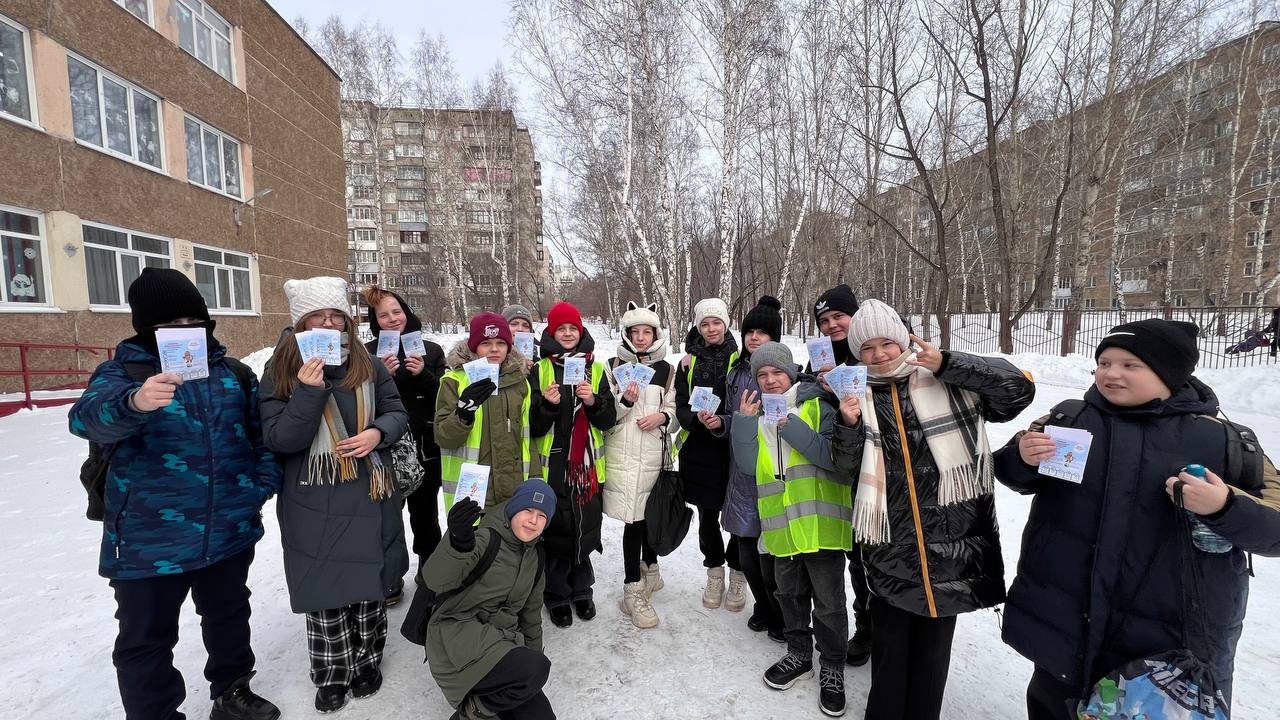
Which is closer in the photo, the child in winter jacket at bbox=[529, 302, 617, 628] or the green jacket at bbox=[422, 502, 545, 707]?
the green jacket at bbox=[422, 502, 545, 707]

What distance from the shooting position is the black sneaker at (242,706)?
2.40 m

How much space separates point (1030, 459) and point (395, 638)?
357 centimetres

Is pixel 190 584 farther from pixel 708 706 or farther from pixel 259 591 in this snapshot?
pixel 708 706

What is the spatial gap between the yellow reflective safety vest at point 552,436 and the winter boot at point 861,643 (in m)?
1.76

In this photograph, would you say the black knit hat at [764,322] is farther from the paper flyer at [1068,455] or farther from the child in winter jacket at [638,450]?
the paper flyer at [1068,455]

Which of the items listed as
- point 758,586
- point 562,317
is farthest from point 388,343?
point 758,586

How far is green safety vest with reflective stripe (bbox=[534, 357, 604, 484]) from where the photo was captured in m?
3.09

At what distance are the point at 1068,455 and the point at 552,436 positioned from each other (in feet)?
8.09

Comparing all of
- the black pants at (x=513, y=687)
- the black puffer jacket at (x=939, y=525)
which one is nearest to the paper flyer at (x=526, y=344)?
the black pants at (x=513, y=687)

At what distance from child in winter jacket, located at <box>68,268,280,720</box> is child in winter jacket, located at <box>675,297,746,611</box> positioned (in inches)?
94.7

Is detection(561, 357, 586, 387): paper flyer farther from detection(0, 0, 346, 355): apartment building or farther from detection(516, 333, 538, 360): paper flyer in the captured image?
detection(0, 0, 346, 355): apartment building

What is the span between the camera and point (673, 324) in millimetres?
14492

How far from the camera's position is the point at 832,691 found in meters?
2.52

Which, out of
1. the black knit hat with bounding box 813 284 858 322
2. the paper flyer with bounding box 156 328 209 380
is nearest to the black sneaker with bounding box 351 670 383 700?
the paper flyer with bounding box 156 328 209 380
